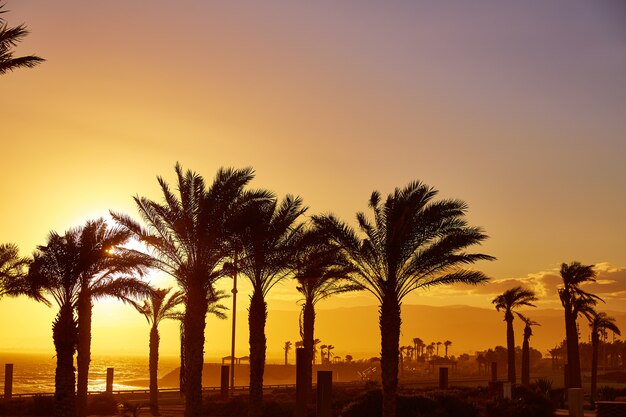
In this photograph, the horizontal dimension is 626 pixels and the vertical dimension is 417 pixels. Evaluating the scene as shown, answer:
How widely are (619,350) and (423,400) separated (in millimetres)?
146562

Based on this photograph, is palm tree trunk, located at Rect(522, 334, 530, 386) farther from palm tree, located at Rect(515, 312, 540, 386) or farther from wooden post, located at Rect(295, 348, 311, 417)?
wooden post, located at Rect(295, 348, 311, 417)

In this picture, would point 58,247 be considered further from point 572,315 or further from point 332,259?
point 572,315

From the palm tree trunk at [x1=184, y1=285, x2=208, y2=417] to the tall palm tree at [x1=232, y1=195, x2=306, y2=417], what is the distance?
2.69 meters

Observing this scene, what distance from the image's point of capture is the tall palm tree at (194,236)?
30469mm

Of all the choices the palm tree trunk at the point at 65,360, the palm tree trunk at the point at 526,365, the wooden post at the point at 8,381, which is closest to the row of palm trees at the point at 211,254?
the palm tree trunk at the point at 65,360

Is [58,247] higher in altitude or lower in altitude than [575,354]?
higher

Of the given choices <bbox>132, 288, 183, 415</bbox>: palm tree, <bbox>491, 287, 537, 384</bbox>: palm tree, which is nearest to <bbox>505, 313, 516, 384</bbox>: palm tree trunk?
<bbox>491, 287, 537, 384</bbox>: palm tree

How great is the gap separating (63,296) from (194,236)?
18.8 feet

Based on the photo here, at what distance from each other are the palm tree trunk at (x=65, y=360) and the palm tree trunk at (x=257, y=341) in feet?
23.6

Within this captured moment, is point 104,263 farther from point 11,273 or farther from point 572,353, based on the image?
point 572,353

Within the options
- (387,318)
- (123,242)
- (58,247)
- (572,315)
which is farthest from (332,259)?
(572,315)

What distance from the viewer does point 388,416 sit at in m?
29.9

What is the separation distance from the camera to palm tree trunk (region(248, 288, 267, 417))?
3309 cm

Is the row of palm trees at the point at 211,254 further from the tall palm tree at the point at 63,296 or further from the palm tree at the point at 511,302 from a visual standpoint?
the palm tree at the point at 511,302
